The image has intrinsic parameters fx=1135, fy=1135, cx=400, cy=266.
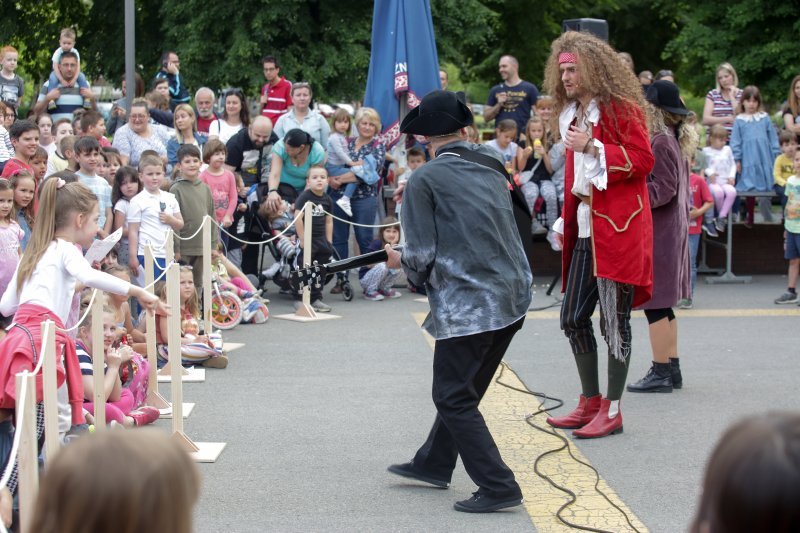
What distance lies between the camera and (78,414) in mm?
5320

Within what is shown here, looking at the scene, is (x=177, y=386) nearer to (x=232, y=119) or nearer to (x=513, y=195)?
(x=513, y=195)

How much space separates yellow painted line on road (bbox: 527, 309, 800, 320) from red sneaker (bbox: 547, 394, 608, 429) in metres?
3.71

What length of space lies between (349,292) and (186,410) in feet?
14.7

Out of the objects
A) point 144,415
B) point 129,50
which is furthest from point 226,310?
point 129,50

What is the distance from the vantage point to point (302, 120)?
12.1 meters

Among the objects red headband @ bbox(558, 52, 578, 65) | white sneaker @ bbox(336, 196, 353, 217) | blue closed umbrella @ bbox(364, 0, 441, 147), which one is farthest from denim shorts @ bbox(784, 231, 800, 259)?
red headband @ bbox(558, 52, 578, 65)

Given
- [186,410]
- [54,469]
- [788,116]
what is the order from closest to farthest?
[54,469] < [186,410] < [788,116]

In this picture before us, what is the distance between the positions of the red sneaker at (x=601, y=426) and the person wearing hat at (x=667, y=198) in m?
0.94

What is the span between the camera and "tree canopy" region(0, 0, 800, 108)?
63.6 ft

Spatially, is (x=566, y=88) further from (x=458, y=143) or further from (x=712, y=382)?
(x=712, y=382)

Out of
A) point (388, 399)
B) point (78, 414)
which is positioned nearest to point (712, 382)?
point (388, 399)

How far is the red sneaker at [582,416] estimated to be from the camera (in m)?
6.48

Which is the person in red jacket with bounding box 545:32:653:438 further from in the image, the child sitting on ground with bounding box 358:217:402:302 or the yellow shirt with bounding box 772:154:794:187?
the yellow shirt with bounding box 772:154:794:187

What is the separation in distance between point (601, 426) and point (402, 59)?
6.70 m
